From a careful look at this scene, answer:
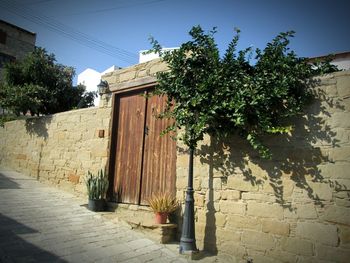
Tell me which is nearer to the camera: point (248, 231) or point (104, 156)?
point (248, 231)

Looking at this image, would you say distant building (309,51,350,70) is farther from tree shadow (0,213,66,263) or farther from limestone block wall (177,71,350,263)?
tree shadow (0,213,66,263)

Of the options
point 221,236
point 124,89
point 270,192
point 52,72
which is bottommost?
point 221,236

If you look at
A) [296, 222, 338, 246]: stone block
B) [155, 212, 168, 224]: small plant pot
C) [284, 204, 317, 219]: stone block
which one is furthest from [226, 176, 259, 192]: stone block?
[155, 212, 168, 224]: small plant pot

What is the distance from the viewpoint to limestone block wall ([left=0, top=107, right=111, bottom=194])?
6723mm

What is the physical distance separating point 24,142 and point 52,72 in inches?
130

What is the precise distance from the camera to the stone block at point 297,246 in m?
3.58

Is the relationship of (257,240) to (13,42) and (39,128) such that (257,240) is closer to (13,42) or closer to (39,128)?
(39,128)

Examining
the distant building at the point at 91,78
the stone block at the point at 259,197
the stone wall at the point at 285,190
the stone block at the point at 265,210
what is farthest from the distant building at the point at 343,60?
the distant building at the point at 91,78

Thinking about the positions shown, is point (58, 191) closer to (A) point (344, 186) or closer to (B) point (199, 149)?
(B) point (199, 149)

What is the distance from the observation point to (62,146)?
25.7 feet

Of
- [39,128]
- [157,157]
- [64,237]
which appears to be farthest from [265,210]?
[39,128]

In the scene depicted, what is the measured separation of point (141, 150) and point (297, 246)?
3494 mm

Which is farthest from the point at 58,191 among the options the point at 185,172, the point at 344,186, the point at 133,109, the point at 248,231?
the point at 344,186

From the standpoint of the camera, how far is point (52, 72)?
11219 millimetres
